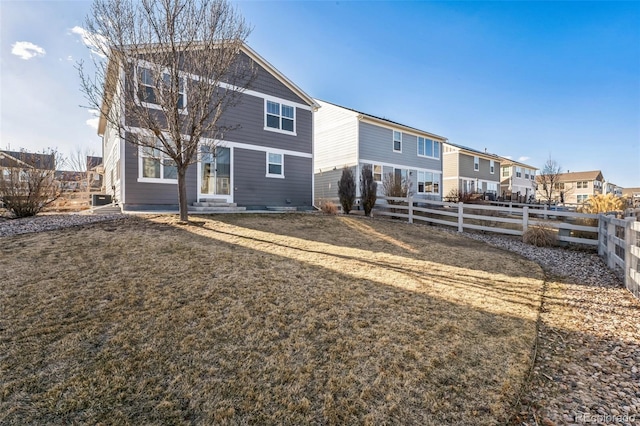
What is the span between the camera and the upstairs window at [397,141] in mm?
21219

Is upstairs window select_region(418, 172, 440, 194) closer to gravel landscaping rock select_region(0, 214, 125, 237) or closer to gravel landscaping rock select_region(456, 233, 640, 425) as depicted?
gravel landscaping rock select_region(456, 233, 640, 425)

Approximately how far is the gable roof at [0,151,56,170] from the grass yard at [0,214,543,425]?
19.6 feet

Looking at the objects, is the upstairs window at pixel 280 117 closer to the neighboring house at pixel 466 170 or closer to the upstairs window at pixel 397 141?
the upstairs window at pixel 397 141

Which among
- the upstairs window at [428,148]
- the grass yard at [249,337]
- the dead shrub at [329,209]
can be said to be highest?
the upstairs window at [428,148]

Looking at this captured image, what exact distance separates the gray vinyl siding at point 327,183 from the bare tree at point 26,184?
44.1 ft

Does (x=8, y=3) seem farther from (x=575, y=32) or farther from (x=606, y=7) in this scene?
(x=575, y=32)

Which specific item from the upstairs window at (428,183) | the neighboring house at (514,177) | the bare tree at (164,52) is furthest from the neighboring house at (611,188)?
the bare tree at (164,52)

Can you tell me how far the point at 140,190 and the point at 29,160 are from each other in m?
3.97

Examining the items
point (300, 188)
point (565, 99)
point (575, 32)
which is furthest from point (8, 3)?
point (565, 99)

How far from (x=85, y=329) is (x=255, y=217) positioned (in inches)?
318

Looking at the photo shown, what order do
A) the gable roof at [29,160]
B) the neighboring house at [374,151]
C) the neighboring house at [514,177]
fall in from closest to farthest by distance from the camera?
the gable roof at [29,160]
the neighboring house at [374,151]
the neighboring house at [514,177]

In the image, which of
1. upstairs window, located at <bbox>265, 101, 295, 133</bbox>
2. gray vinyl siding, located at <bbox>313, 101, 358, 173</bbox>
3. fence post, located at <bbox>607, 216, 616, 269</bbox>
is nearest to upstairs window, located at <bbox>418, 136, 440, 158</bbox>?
gray vinyl siding, located at <bbox>313, 101, 358, 173</bbox>

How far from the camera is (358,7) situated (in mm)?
12945

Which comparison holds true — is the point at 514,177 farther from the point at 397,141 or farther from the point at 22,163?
the point at 22,163
